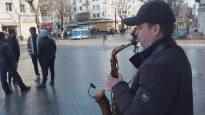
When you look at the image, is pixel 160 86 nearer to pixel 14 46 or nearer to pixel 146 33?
pixel 146 33

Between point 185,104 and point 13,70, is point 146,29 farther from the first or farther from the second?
point 13,70

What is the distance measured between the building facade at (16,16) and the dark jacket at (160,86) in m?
69.7

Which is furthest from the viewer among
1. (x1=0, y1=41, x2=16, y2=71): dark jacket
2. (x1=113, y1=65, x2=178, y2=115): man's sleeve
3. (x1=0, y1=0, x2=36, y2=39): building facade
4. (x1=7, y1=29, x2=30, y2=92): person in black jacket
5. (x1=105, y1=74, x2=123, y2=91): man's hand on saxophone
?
(x1=0, y1=0, x2=36, y2=39): building facade

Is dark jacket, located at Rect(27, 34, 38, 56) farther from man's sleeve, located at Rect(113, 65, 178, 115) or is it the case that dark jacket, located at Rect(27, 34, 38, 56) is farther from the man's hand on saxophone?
man's sleeve, located at Rect(113, 65, 178, 115)

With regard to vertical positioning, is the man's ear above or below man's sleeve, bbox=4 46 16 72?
above

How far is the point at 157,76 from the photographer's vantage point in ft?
7.62

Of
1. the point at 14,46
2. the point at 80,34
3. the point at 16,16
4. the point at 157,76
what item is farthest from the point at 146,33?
the point at 16,16

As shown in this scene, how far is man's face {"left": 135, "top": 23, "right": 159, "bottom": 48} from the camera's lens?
97.3 inches

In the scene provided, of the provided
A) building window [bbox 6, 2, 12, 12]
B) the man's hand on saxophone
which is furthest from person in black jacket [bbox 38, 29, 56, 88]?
building window [bbox 6, 2, 12, 12]

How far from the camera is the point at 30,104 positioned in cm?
979

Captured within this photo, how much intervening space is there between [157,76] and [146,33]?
0.30m

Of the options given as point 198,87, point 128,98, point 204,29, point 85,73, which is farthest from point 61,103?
point 204,29

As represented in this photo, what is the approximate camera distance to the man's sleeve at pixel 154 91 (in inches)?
90.8

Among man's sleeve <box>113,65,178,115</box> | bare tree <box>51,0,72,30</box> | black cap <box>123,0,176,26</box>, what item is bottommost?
man's sleeve <box>113,65,178,115</box>
